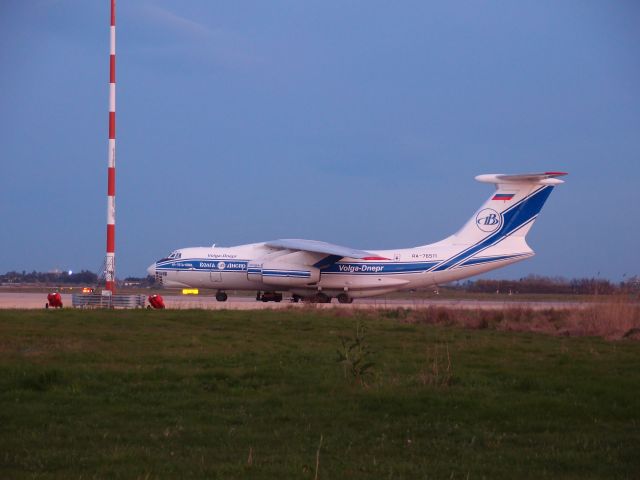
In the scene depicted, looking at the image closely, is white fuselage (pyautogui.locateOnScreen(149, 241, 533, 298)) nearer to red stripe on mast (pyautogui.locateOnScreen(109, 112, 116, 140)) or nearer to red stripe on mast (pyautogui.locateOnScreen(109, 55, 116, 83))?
red stripe on mast (pyautogui.locateOnScreen(109, 112, 116, 140))

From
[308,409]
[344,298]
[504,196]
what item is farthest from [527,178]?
[308,409]

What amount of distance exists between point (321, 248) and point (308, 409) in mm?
28368

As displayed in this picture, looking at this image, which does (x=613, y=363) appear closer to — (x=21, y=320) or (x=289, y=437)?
(x=289, y=437)

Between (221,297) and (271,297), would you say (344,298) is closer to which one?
(271,297)

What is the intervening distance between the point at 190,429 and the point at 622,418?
15.3 ft

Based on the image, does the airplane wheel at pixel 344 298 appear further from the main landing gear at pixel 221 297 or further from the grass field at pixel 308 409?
the grass field at pixel 308 409

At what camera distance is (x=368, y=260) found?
38625 mm

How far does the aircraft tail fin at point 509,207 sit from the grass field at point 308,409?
2082cm

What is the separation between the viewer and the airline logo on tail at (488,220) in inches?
1447

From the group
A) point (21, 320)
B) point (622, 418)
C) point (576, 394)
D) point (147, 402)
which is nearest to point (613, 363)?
point (576, 394)

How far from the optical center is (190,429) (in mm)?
8281

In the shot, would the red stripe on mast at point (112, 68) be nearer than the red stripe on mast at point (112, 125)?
No

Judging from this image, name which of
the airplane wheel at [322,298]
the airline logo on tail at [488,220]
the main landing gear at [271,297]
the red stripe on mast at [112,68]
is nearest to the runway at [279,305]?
the airplane wheel at [322,298]

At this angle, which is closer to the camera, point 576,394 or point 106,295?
point 576,394
